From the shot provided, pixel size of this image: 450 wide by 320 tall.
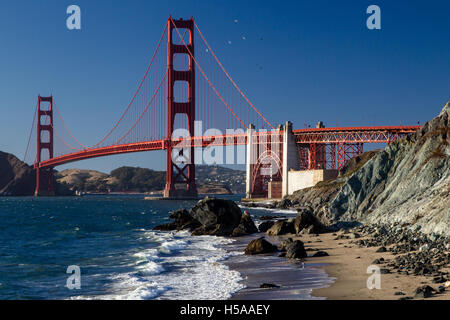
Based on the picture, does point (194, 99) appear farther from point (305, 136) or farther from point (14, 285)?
point (14, 285)

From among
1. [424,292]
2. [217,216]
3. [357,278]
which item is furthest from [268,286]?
[217,216]

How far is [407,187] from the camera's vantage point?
2844cm

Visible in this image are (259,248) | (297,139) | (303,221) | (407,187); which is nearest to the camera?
(259,248)

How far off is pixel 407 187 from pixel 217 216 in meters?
11.8

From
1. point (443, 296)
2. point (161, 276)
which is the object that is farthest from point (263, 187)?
point (443, 296)

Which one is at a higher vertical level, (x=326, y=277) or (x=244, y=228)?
(x=326, y=277)

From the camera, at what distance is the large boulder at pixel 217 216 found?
33.3 m

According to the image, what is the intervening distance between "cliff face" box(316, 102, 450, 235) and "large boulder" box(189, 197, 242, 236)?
19.6ft

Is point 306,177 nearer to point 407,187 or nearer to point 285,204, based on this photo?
point 285,204

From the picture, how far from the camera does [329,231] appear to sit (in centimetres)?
2927

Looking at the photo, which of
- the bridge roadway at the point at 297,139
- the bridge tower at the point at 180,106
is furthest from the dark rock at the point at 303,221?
the bridge tower at the point at 180,106

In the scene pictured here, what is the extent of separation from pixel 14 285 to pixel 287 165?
71370 millimetres

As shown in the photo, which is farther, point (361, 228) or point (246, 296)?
point (361, 228)

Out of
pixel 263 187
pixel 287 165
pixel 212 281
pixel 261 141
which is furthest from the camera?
pixel 263 187
